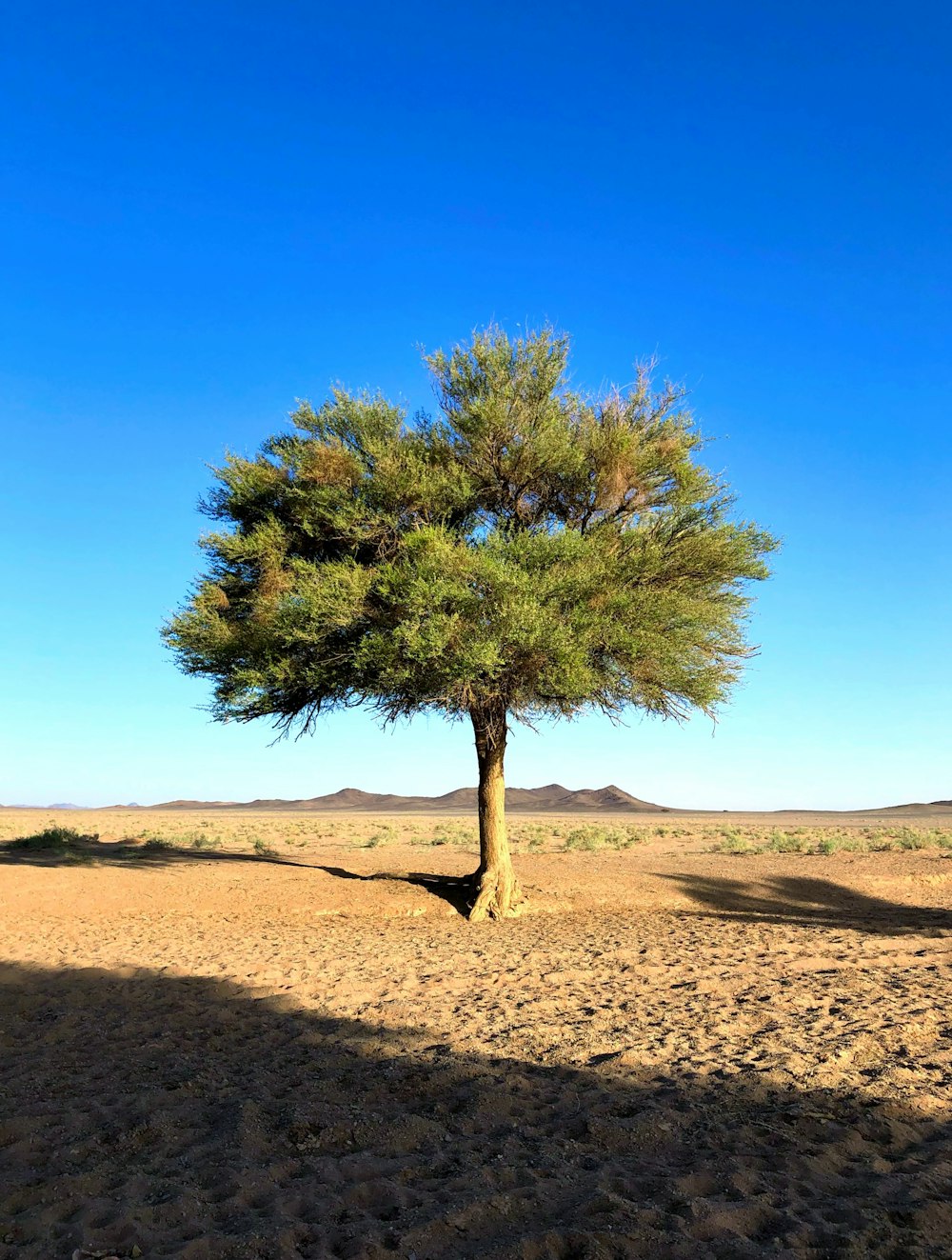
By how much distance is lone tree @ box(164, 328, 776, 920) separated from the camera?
602 inches

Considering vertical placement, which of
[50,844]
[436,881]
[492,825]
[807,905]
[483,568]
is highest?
[483,568]

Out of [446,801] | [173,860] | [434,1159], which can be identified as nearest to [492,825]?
[173,860]

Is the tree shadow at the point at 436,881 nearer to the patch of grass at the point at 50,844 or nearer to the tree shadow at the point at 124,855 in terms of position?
the tree shadow at the point at 124,855

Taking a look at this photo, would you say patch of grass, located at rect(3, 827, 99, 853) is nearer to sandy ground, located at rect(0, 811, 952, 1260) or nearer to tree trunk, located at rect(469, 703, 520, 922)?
sandy ground, located at rect(0, 811, 952, 1260)

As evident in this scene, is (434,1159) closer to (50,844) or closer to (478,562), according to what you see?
(478,562)

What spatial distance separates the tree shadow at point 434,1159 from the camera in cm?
464

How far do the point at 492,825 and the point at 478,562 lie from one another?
605 cm

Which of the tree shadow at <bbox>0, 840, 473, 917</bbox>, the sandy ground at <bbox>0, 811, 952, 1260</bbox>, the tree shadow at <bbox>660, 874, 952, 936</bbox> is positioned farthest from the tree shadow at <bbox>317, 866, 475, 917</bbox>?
the tree shadow at <bbox>660, 874, 952, 936</bbox>

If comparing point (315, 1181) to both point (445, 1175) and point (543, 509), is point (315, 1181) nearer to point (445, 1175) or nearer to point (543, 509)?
point (445, 1175)

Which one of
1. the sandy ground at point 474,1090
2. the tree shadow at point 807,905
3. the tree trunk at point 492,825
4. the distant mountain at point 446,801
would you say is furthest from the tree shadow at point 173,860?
the distant mountain at point 446,801

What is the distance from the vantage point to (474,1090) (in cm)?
711

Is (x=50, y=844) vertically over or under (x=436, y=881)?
over

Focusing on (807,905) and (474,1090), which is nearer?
(474,1090)

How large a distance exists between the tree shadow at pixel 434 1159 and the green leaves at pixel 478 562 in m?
7.80
